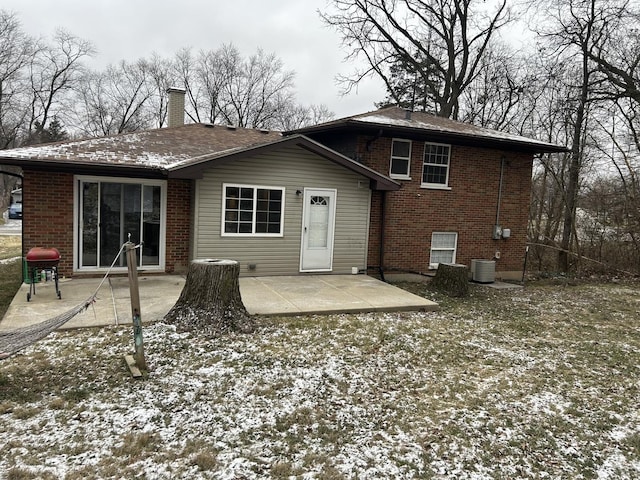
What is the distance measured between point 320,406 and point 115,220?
6980 mm

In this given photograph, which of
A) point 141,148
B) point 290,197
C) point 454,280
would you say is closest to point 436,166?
point 454,280

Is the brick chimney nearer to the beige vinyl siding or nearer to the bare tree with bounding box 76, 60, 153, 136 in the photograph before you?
the beige vinyl siding

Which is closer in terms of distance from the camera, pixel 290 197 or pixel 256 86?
pixel 290 197

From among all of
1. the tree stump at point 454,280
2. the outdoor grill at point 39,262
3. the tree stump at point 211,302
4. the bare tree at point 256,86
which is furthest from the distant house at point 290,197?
the bare tree at point 256,86

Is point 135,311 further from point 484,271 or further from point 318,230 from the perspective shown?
point 484,271

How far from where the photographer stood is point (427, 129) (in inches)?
435

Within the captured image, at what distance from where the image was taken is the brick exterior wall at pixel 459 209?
11.4m

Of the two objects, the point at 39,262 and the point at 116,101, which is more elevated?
the point at 116,101

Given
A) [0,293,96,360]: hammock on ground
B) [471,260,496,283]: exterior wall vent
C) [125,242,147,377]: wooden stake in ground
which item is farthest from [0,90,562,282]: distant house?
[0,293,96,360]: hammock on ground

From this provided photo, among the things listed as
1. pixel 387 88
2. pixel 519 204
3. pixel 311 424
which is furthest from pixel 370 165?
pixel 387 88

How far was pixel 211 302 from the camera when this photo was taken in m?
6.10

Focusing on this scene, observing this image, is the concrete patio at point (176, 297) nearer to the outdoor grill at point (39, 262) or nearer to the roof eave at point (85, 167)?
the outdoor grill at point (39, 262)

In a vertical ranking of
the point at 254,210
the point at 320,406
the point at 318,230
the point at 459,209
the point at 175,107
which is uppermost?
the point at 175,107

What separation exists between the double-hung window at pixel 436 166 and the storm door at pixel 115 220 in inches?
266
